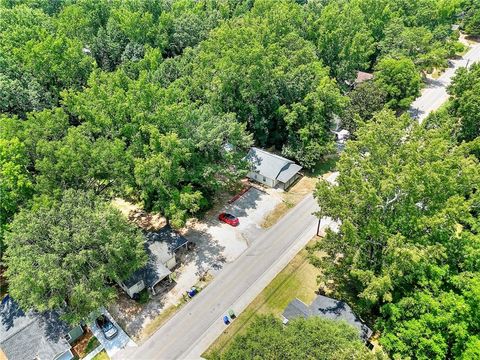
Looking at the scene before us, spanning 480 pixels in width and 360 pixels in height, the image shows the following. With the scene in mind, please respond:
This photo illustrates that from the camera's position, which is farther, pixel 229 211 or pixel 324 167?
pixel 324 167

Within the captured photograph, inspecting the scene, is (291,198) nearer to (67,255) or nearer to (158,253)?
(158,253)

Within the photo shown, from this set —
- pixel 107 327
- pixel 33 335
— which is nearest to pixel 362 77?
pixel 107 327

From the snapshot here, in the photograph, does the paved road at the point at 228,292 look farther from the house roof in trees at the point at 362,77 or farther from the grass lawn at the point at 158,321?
the house roof in trees at the point at 362,77

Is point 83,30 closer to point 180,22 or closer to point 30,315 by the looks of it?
point 180,22

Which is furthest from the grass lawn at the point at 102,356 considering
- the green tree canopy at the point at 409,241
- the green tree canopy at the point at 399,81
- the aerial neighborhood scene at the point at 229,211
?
the green tree canopy at the point at 399,81

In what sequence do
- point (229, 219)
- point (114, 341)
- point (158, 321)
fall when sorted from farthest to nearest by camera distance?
point (229, 219)
point (158, 321)
point (114, 341)

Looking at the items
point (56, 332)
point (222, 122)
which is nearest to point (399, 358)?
point (56, 332)

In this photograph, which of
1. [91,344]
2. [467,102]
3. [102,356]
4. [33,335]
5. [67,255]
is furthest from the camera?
[467,102]

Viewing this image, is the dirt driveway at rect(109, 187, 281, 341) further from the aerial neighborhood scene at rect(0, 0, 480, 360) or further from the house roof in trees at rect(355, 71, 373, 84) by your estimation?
the house roof in trees at rect(355, 71, 373, 84)
